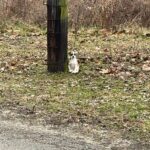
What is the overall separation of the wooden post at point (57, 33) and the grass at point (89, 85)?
190 mm

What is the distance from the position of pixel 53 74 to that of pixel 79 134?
7.71 ft

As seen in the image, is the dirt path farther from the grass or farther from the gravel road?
the grass

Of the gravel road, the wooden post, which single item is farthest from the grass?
the gravel road

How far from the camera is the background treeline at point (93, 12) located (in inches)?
491

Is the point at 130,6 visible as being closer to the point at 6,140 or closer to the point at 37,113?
the point at 37,113

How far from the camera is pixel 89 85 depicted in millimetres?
7016

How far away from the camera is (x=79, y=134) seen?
532 cm

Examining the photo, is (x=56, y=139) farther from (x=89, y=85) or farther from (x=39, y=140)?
(x=89, y=85)

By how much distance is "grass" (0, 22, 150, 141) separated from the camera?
5.77 meters

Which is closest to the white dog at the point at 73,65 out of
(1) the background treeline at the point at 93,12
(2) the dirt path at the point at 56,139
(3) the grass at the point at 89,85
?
(3) the grass at the point at 89,85

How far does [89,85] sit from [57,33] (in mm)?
941

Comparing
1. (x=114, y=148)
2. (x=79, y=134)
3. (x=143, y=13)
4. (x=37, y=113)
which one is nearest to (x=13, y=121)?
(x=37, y=113)

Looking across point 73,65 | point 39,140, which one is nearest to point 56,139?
point 39,140

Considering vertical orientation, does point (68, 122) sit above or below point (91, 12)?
below
